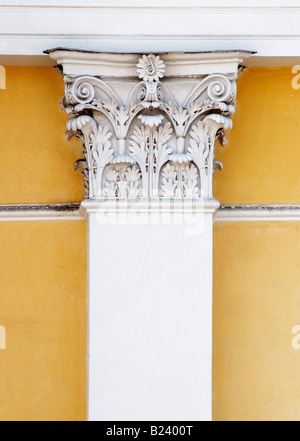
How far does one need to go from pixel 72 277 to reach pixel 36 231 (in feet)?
1.02

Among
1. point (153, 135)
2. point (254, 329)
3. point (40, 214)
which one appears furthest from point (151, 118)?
point (254, 329)

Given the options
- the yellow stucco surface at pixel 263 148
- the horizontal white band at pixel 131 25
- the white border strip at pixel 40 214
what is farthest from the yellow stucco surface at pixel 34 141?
the yellow stucco surface at pixel 263 148

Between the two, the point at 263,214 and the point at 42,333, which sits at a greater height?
the point at 263,214

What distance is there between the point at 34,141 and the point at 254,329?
5.03ft

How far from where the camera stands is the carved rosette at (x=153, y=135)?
13.3ft

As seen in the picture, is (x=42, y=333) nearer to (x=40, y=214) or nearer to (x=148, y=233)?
(x=40, y=214)

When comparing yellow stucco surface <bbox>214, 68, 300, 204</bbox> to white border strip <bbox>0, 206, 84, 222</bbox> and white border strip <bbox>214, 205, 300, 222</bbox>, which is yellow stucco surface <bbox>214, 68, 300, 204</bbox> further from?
white border strip <bbox>0, 206, 84, 222</bbox>

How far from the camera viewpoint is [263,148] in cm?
442

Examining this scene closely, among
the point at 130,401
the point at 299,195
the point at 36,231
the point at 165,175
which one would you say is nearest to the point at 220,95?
the point at 165,175

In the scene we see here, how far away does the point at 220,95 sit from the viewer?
405cm

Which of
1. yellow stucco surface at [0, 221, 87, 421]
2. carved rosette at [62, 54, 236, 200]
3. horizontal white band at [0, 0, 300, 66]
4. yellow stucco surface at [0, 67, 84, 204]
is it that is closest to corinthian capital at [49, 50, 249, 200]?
carved rosette at [62, 54, 236, 200]

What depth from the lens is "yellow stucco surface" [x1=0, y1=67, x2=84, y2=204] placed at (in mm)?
4359

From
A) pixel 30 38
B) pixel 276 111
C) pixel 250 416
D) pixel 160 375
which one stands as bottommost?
pixel 250 416
